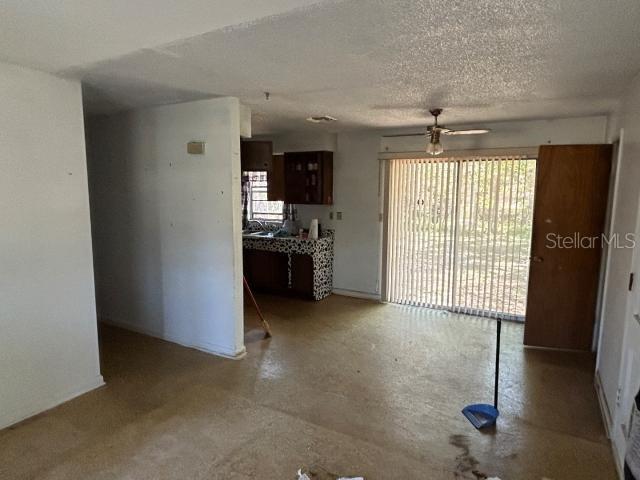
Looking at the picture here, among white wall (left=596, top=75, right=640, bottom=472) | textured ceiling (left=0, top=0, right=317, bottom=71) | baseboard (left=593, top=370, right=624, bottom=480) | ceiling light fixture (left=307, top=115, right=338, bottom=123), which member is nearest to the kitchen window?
ceiling light fixture (left=307, top=115, right=338, bottom=123)

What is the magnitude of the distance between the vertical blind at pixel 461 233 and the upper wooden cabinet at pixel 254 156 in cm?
159

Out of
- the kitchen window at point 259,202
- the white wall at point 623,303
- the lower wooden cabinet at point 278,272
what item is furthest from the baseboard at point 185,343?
the white wall at point 623,303

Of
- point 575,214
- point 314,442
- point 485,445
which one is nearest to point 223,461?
point 314,442

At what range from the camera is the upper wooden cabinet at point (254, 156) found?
4.43 meters

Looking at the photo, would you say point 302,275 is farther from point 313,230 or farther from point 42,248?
point 42,248

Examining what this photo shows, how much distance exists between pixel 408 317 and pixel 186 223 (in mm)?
2625

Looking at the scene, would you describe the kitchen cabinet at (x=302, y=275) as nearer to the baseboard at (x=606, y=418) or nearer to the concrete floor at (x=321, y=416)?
the concrete floor at (x=321, y=416)

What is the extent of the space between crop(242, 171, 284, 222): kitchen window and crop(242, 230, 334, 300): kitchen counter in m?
0.58

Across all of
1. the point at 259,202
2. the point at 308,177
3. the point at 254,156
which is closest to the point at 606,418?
the point at 254,156

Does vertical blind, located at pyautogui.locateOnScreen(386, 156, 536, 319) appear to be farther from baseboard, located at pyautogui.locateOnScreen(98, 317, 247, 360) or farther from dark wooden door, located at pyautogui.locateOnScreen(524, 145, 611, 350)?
baseboard, located at pyautogui.locateOnScreen(98, 317, 247, 360)

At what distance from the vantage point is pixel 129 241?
3.98 m

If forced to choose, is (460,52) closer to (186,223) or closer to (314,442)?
(314,442)

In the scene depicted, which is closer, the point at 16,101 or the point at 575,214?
the point at 16,101

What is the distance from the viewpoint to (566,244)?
3.64 m
